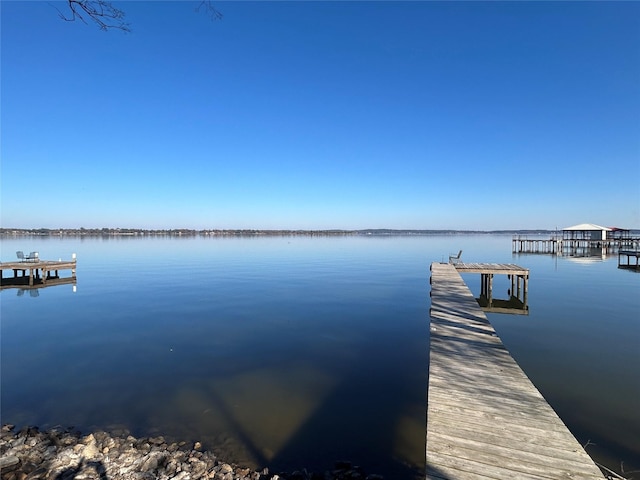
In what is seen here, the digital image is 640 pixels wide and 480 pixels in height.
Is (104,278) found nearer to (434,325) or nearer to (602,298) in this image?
(434,325)

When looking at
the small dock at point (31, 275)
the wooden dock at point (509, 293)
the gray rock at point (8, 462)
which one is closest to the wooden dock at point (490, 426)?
the gray rock at point (8, 462)

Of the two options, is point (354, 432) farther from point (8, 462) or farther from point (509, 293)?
point (509, 293)

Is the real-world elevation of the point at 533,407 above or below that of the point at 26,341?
above

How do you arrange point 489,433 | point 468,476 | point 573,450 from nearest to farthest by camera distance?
point 468,476, point 573,450, point 489,433

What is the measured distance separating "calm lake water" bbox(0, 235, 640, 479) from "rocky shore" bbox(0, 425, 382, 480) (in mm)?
377

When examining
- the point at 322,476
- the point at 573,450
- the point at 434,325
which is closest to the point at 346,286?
the point at 434,325

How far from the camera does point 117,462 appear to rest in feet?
17.9

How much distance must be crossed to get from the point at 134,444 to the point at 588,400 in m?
9.80

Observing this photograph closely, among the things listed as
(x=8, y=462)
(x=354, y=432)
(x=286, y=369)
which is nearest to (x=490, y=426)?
(x=354, y=432)

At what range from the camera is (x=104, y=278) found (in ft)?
88.3

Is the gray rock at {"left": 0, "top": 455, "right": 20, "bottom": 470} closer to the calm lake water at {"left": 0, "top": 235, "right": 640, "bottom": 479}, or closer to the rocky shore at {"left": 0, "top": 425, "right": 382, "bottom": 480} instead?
the rocky shore at {"left": 0, "top": 425, "right": 382, "bottom": 480}

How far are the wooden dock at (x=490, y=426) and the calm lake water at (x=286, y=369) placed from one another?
1.47 m

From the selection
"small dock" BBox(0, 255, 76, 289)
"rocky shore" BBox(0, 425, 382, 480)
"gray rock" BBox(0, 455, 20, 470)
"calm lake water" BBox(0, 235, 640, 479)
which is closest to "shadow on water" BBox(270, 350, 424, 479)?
"calm lake water" BBox(0, 235, 640, 479)

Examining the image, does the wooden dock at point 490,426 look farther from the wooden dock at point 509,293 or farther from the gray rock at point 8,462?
the wooden dock at point 509,293
